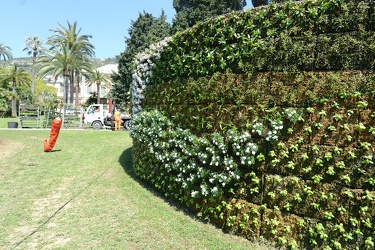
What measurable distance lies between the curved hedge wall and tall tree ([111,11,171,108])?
31.7 meters

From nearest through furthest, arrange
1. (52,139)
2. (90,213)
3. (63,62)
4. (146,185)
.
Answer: (90,213), (146,185), (52,139), (63,62)

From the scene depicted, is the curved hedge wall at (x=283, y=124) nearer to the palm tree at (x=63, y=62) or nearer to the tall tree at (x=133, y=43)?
the palm tree at (x=63, y=62)

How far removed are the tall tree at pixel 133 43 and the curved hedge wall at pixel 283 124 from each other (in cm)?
3169

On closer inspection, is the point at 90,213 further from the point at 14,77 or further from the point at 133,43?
the point at 14,77

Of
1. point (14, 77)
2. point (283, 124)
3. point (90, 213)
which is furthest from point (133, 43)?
point (283, 124)

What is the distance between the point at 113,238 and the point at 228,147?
2.31 meters

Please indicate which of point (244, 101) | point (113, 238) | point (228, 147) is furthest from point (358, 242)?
point (113, 238)

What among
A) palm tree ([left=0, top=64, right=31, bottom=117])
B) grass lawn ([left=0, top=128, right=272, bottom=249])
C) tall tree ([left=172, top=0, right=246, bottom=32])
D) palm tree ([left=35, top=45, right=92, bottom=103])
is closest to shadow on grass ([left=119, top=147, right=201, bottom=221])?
grass lawn ([left=0, top=128, right=272, bottom=249])

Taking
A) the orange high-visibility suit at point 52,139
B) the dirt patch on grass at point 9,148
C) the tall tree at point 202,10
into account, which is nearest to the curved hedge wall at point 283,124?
the orange high-visibility suit at point 52,139

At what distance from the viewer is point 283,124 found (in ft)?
13.4

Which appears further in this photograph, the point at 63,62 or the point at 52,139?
the point at 63,62

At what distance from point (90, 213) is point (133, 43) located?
34753 mm

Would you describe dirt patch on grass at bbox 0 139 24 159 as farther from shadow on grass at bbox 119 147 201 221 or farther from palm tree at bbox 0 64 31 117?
palm tree at bbox 0 64 31 117

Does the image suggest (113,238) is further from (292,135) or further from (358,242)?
(358,242)
